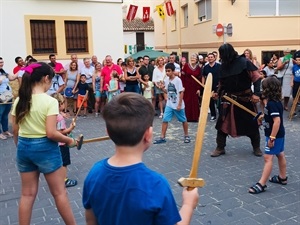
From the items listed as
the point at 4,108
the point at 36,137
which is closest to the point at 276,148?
the point at 36,137

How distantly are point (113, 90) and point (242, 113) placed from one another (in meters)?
5.13

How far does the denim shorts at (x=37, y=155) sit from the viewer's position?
10.3 ft

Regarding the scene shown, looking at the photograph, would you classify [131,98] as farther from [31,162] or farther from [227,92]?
[227,92]

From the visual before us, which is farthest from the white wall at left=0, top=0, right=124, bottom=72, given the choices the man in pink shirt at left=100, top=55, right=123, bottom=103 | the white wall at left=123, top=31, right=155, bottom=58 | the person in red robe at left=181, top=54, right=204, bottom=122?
the white wall at left=123, top=31, right=155, bottom=58

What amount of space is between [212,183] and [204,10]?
636 inches

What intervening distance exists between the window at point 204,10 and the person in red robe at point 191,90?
1037 cm

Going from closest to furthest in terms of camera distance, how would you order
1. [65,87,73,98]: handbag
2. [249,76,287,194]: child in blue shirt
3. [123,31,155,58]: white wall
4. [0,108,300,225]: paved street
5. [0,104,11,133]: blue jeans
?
1. [0,108,300,225]: paved street
2. [249,76,287,194]: child in blue shirt
3. [0,104,11,133]: blue jeans
4. [65,87,73,98]: handbag
5. [123,31,155,58]: white wall

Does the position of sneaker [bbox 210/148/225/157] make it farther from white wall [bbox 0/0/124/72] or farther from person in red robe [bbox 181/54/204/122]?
white wall [bbox 0/0/124/72]

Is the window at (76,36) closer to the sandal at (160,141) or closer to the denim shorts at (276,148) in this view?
the sandal at (160,141)

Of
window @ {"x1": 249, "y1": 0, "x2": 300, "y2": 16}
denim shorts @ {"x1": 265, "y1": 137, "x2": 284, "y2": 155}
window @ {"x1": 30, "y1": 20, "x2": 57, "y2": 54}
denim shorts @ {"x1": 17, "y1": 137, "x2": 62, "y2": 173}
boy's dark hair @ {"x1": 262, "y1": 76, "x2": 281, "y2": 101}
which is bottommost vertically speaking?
denim shorts @ {"x1": 265, "y1": 137, "x2": 284, "y2": 155}

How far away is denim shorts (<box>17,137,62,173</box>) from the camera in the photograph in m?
3.13

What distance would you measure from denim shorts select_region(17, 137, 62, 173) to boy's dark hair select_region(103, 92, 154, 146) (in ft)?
5.43

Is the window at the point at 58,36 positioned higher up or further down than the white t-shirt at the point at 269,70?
higher up

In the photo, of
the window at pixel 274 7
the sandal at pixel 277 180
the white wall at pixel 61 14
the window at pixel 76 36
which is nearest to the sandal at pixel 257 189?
the sandal at pixel 277 180
